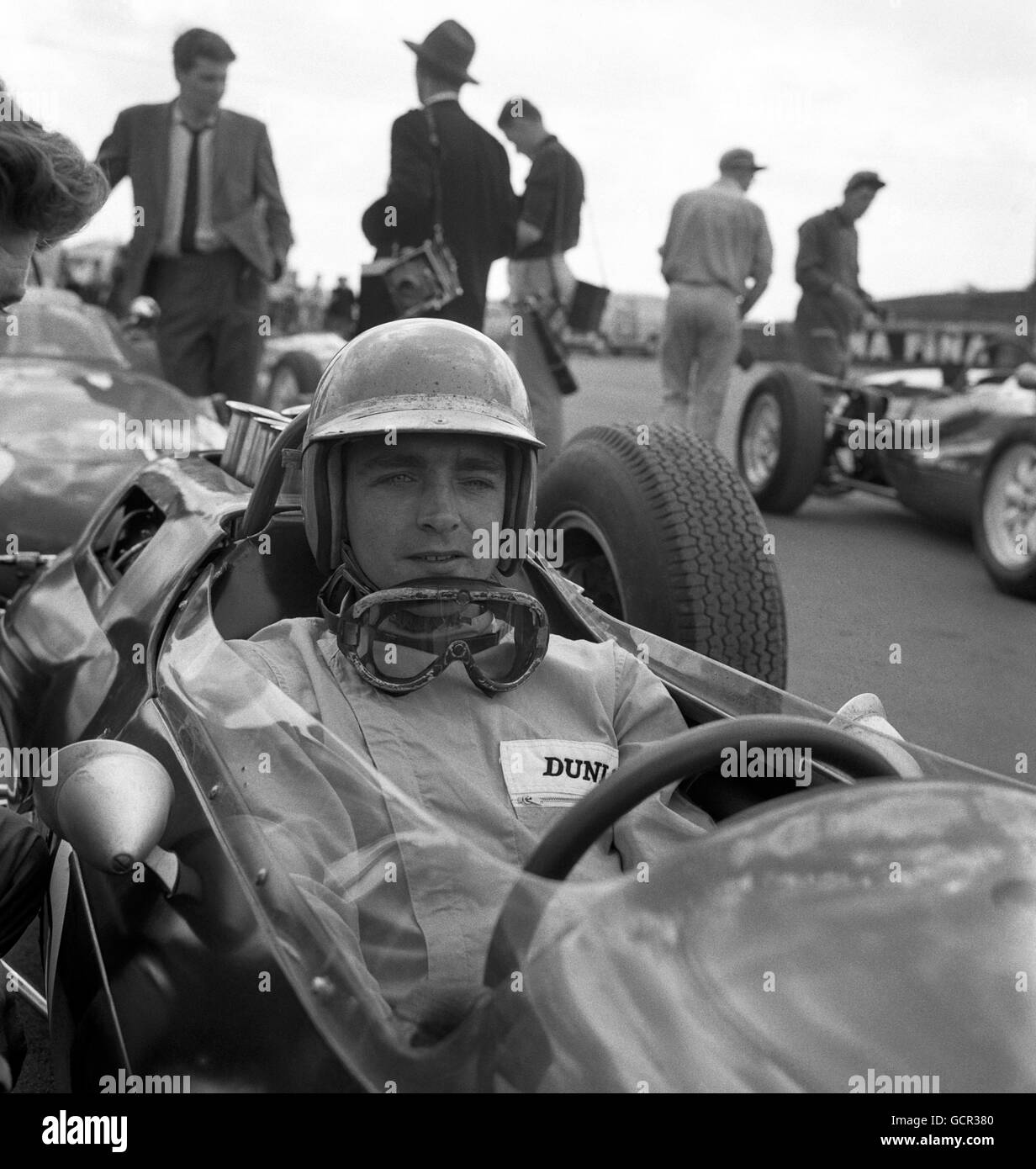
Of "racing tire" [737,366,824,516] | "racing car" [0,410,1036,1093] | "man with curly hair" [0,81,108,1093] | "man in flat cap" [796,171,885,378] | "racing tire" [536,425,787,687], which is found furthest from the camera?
"man in flat cap" [796,171,885,378]

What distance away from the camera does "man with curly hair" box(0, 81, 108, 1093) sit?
2.06 m

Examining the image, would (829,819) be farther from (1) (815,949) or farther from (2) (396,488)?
(2) (396,488)

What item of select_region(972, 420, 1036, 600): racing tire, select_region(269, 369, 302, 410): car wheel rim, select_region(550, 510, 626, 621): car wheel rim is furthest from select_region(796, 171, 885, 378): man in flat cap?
select_region(550, 510, 626, 621): car wheel rim

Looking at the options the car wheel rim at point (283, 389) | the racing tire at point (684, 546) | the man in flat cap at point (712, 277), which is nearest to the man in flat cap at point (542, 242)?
the man in flat cap at point (712, 277)

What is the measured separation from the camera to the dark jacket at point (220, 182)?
644 cm

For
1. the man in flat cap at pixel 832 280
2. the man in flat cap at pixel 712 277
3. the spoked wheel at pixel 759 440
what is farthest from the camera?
the man in flat cap at pixel 832 280

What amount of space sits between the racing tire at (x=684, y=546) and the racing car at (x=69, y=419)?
155 cm

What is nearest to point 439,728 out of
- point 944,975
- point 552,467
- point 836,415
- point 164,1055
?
point 164,1055

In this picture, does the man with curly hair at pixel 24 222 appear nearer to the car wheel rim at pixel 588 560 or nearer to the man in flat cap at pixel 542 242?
the car wheel rim at pixel 588 560

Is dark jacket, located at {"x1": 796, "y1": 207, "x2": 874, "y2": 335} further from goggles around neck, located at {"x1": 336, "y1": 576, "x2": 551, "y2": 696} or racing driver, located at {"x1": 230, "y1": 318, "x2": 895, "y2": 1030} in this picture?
goggles around neck, located at {"x1": 336, "y1": 576, "x2": 551, "y2": 696}

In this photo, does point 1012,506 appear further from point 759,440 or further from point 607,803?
point 607,803

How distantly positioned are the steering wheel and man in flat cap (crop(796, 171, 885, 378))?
27.2 ft

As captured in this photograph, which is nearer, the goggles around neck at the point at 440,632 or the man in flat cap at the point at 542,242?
the goggles around neck at the point at 440,632

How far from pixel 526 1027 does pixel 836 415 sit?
299 inches
